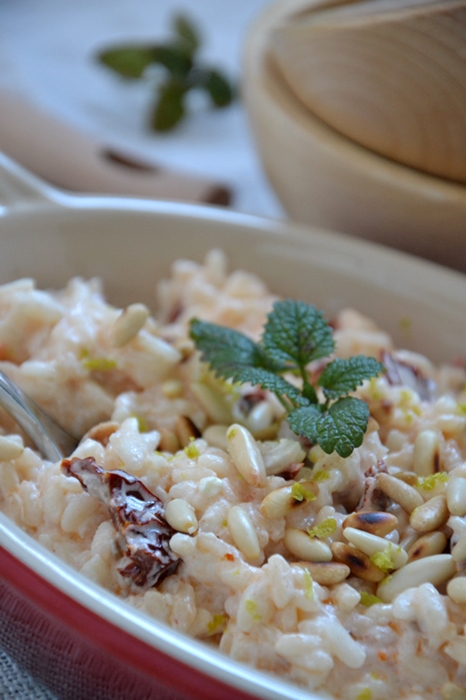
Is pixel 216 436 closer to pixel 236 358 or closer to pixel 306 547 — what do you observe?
pixel 236 358

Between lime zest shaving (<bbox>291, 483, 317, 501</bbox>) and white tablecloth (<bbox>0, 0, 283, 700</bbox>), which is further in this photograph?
white tablecloth (<bbox>0, 0, 283, 700</bbox>)

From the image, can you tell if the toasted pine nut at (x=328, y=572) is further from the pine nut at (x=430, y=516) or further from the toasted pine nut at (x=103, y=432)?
the toasted pine nut at (x=103, y=432)

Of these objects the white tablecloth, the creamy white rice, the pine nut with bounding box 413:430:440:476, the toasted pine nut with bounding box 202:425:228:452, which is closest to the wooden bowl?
the creamy white rice

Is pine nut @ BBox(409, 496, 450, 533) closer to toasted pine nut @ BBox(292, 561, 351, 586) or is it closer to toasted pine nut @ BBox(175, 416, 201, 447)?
toasted pine nut @ BBox(292, 561, 351, 586)

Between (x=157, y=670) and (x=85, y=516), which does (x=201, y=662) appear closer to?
(x=157, y=670)

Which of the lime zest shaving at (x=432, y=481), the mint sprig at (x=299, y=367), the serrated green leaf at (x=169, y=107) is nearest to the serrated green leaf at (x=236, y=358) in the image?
the mint sprig at (x=299, y=367)

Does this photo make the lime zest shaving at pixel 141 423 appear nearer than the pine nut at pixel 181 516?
No
